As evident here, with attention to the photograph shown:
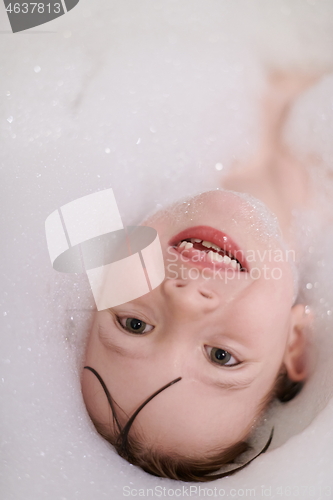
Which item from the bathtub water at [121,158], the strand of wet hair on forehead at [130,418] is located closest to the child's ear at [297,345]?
the bathtub water at [121,158]

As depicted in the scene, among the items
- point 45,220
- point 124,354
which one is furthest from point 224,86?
point 124,354

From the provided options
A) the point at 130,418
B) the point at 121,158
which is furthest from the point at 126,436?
the point at 121,158

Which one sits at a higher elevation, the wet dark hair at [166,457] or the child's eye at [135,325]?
the child's eye at [135,325]

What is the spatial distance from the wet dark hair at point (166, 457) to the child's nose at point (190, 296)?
13 cm

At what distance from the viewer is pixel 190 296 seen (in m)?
0.87

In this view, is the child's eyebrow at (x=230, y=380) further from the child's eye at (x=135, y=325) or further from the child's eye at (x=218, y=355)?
the child's eye at (x=135, y=325)

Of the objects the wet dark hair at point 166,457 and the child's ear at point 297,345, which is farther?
the child's ear at point 297,345

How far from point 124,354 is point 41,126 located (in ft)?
1.84

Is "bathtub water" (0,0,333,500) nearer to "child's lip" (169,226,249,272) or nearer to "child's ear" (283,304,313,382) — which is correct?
"child's ear" (283,304,313,382)

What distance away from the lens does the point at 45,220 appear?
3.49ft

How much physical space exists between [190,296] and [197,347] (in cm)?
9

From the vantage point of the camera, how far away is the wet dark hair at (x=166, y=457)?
34.8 inches

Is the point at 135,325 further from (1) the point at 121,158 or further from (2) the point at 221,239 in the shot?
(1) the point at 121,158

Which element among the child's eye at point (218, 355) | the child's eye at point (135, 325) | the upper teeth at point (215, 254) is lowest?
the child's eye at point (218, 355)
